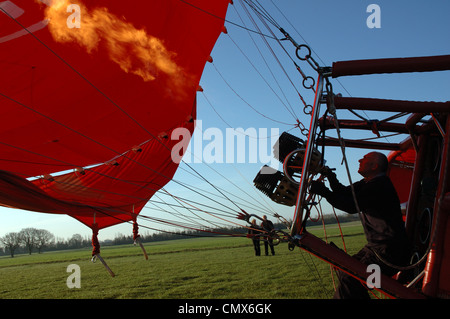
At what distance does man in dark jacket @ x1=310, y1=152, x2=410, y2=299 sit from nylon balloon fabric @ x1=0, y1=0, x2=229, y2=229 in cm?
201

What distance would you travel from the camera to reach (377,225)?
2975mm

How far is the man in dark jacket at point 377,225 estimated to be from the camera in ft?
9.47

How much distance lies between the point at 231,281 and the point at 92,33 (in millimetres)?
5166

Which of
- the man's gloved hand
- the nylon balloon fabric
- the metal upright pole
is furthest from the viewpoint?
the nylon balloon fabric

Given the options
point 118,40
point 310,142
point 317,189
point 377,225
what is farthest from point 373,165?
point 118,40

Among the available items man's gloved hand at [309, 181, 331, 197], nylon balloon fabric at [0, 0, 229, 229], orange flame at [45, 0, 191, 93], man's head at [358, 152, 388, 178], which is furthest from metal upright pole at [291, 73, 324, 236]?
orange flame at [45, 0, 191, 93]

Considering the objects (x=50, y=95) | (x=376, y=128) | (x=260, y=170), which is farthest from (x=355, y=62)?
(x=50, y=95)

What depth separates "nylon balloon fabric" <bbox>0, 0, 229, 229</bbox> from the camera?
3584 millimetres

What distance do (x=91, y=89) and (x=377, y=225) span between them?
355 cm

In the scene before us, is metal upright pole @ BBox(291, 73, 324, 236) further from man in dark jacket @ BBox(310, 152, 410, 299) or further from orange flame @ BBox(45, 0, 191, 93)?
orange flame @ BBox(45, 0, 191, 93)

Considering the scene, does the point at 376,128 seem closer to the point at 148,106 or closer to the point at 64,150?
the point at 148,106

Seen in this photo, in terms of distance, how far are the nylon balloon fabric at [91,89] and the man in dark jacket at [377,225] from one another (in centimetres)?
201

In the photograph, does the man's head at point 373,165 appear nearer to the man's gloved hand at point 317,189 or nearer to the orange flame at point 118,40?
the man's gloved hand at point 317,189

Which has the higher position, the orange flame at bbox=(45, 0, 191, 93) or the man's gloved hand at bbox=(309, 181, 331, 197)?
the orange flame at bbox=(45, 0, 191, 93)
